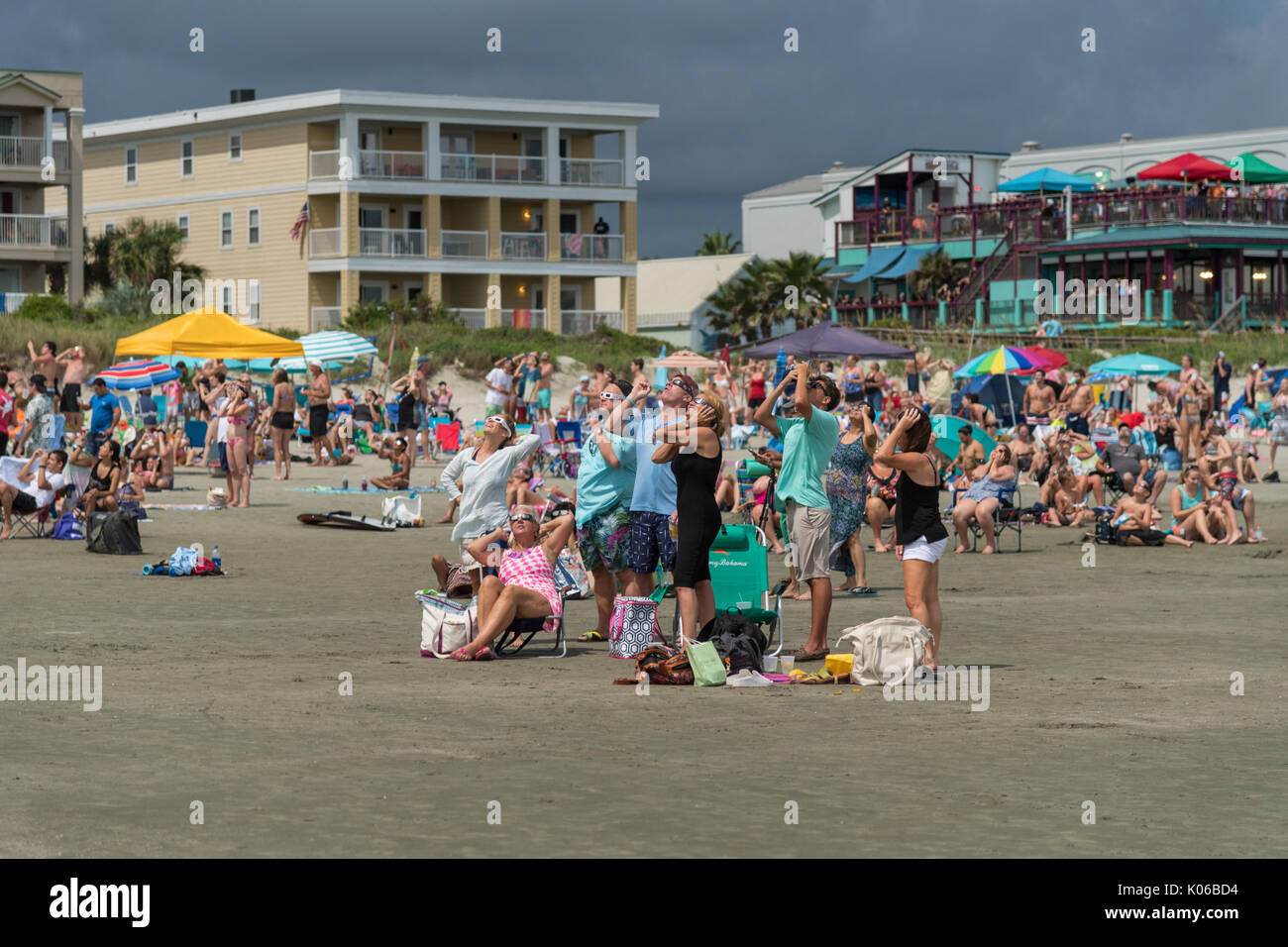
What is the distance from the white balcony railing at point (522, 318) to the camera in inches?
2203

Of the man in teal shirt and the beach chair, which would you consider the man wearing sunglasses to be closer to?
the beach chair

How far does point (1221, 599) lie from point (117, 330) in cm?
3359

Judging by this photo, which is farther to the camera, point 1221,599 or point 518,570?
point 1221,599

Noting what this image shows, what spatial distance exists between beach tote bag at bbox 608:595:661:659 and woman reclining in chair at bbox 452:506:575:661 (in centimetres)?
46

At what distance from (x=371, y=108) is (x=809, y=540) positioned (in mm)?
45959

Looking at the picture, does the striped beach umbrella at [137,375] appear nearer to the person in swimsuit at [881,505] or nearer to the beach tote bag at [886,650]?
the person in swimsuit at [881,505]

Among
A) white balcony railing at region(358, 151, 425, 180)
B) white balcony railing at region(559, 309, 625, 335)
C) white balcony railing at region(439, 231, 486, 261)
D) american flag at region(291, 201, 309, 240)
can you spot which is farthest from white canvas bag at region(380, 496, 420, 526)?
white balcony railing at region(559, 309, 625, 335)

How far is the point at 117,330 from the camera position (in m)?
42.6

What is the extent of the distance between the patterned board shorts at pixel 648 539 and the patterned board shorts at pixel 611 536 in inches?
3.1

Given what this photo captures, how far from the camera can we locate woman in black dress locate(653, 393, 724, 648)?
10234mm

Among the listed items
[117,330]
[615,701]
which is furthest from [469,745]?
[117,330]

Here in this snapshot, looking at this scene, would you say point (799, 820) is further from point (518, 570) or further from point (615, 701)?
point (518, 570)

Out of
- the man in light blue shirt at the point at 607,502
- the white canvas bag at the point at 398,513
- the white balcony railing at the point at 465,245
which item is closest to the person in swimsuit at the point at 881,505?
the white canvas bag at the point at 398,513
